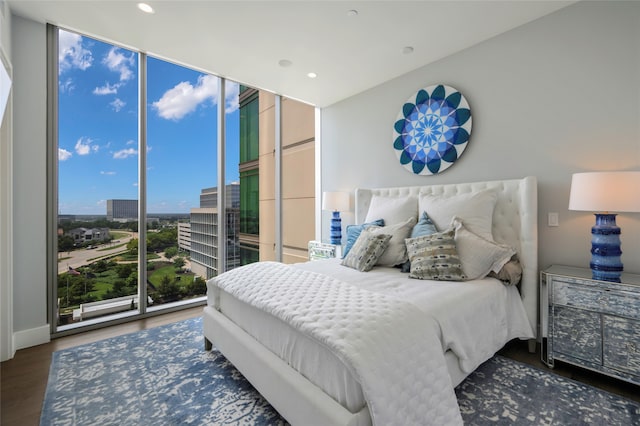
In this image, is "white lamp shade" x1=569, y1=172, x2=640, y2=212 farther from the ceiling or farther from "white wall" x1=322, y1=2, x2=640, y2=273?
the ceiling

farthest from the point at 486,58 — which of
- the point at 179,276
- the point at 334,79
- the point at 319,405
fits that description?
the point at 179,276

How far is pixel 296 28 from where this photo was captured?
2660 millimetres

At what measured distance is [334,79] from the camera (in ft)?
12.1

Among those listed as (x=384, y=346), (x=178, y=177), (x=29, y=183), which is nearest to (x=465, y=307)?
(x=384, y=346)

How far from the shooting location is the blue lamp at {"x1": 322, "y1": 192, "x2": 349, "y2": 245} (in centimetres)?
398

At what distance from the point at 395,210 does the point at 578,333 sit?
1660mm

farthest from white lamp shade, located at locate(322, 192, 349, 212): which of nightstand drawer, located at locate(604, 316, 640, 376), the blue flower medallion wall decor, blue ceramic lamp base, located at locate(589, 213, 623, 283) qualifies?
nightstand drawer, located at locate(604, 316, 640, 376)

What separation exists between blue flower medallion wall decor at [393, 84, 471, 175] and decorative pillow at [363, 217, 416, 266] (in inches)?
32.6

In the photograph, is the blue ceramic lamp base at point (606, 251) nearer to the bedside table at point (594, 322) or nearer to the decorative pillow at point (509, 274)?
the bedside table at point (594, 322)

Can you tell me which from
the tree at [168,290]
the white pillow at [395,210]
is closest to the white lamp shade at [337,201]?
the white pillow at [395,210]

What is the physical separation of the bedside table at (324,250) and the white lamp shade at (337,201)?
51 centimetres

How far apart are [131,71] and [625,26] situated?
14.4ft

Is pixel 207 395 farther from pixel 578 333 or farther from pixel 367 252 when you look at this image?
pixel 578 333

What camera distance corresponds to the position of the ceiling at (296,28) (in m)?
2.38
